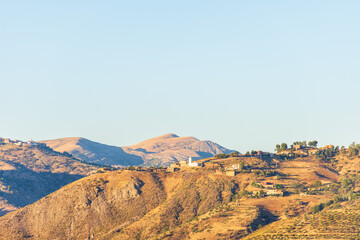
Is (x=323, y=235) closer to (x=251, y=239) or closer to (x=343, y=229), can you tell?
(x=343, y=229)

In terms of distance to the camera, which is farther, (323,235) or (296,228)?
(296,228)

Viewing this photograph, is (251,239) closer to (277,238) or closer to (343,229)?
(277,238)

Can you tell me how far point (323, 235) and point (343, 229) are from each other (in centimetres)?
973

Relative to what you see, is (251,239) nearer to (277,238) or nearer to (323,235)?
(277,238)

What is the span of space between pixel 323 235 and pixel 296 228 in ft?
47.2

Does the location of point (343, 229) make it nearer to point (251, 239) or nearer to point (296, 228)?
point (296, 228)

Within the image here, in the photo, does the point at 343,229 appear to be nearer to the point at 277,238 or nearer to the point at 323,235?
the point at 323,235

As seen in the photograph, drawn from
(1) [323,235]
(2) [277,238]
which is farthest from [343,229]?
(2) [277,238]

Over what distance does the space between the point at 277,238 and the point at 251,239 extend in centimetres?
1039

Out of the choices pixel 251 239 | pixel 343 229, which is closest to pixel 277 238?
pixel 251 239

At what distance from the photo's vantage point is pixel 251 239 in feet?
641

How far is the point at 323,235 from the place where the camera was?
186625mm

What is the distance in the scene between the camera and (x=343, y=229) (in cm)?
19100

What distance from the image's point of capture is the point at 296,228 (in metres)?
199
